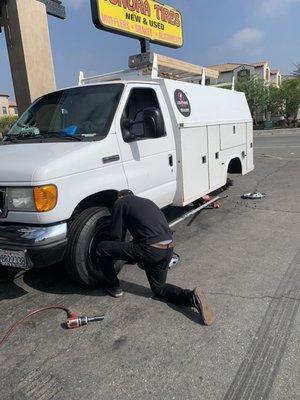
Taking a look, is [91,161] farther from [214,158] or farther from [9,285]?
[214,158]

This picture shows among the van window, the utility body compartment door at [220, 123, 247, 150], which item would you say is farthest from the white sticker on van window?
the utility body compartment door at [220, 123, 247, 150]

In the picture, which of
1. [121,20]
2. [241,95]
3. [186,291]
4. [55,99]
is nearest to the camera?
[186,291]

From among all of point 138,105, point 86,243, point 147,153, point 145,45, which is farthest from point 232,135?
point 145,45

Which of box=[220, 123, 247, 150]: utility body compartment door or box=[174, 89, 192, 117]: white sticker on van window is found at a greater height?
box=[174, 89, 192, 117]: white sticker on van window

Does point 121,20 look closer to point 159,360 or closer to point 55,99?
point 55,99

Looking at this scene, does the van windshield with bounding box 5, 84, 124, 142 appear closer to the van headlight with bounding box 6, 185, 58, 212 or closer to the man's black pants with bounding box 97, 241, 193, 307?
the van headlight with bounding box 6, 185, 58, 212

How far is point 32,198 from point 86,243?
0.75m

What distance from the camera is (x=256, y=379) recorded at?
9.57 ft

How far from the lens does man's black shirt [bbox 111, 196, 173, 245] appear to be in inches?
158

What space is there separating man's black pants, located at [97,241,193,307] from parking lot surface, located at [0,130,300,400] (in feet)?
0.39

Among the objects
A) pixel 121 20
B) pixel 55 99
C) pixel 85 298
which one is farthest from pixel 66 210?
pixel 121 20

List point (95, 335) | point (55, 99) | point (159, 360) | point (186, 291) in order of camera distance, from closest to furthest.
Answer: point (159, 360) → point (95, 335) → point (186, 291) → point (55, 99)

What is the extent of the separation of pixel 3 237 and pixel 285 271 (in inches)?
120

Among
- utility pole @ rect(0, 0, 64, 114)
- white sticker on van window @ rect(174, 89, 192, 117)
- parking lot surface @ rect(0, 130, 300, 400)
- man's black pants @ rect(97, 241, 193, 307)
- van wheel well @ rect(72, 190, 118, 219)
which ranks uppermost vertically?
utility pole @ rect(0, 0, 64, 114)
